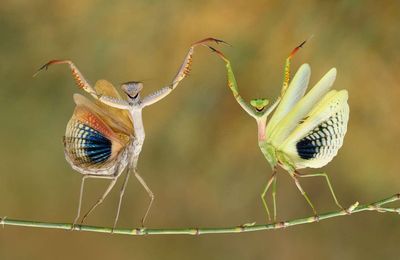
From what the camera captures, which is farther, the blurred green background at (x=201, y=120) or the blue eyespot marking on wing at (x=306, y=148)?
the blurred green background at (x=201, y=120)

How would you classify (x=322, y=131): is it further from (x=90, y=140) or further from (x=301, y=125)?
(x=90, y=140)

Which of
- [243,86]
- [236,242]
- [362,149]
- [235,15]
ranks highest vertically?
[235,15]

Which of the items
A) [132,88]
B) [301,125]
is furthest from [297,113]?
[132,88]

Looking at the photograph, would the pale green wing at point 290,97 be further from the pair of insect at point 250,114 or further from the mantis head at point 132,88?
the mantis head at point 132,88

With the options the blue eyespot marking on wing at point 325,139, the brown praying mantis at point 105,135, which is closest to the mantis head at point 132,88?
the brown praying mantis at point 105,135

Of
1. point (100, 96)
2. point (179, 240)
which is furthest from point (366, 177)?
point (100, 96)

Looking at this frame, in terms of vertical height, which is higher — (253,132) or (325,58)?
(325,58)

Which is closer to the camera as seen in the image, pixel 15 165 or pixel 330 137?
pixel 330 137

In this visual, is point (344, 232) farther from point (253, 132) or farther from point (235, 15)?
point (235, 15)
